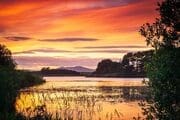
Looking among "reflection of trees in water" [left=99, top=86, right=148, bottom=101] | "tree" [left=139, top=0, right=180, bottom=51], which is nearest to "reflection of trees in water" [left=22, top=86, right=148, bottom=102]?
"reflection of trees in water" [left=99, top=86, right=148, bottom=101]

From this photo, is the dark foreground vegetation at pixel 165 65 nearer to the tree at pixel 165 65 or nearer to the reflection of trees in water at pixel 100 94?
the tree at pixel 165 65

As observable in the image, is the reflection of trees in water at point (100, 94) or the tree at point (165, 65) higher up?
the tree at point (165, 65)

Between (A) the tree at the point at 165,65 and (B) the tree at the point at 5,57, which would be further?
(B) the tree at the point at 5,57

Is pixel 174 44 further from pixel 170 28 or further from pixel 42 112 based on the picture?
pixel 42 112

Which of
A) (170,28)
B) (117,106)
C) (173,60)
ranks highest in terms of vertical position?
(170,28)

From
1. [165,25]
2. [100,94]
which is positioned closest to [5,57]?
[100,94]

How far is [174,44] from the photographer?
22.7 m

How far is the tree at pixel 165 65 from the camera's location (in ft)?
71.2

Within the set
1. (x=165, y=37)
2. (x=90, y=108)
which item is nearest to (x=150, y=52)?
(x=165, y=37)

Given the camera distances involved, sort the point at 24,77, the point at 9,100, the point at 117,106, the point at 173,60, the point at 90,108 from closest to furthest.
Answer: the point at 173,60
the point at 9,100
the point at 90,108
the point at 117,106
the point at 24,77

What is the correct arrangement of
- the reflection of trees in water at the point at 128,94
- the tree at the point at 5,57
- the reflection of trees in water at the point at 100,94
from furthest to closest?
the tree at the point at 5,57 < the reflection of trees in water at the point at 128,94 < the reflection of trees in water at the point at 100,94

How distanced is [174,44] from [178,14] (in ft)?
4.62

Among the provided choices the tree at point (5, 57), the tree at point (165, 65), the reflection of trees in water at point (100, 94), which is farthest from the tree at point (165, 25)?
the tree at point (5, 57)

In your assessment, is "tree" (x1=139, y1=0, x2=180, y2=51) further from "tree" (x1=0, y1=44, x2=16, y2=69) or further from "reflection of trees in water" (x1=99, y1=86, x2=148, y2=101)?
"tree" (x1=0, y1=44, x2=16, y2=69)
